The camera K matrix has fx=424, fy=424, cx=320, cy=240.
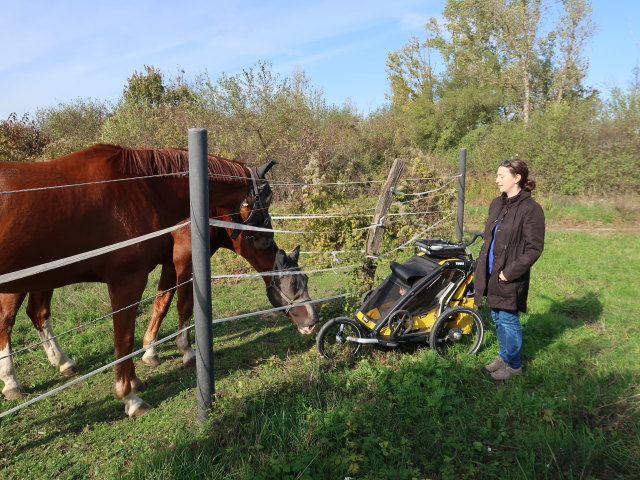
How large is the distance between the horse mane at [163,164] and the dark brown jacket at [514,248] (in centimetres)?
234

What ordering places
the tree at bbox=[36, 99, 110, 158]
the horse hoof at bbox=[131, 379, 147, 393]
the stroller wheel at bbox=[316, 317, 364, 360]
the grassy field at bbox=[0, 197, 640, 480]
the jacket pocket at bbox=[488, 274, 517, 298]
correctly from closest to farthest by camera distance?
the grassy field at bbox=[0, 197, 640, 480] < the jacket pocket at bbox=[488, 274, 517, 298] < the horse hoof at bbox=[131, 379, 147, 393] < the stroller wheel at bbox=[316, 317, 364, 360] < the tree at bbox=[36, 99, 110, 158]

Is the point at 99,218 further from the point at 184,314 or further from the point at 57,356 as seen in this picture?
the point at 57,356

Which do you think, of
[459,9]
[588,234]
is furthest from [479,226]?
[459,9]

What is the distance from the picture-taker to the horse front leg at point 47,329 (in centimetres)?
417

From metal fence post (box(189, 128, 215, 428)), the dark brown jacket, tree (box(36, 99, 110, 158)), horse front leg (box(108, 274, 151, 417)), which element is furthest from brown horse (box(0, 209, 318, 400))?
tree (box(36, 99, 110, 158))

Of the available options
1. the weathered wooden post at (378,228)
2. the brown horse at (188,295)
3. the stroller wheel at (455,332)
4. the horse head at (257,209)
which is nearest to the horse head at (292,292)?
the brown horse at (188,295)

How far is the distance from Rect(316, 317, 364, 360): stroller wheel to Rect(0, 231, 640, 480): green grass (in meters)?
0.12

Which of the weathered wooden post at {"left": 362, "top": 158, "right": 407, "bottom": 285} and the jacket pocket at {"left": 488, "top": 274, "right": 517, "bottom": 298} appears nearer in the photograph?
the jacket pocket at {"left": 488, "top": 274, "right": 517, "bottom": 298}

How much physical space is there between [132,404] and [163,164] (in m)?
2.01

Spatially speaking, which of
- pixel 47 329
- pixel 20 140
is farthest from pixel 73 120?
pixel 47 329

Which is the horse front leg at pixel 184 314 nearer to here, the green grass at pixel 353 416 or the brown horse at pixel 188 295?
the brown horse at pixel 188 295

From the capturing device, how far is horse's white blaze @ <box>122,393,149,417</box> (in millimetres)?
3348

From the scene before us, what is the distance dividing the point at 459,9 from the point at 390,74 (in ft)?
20.5

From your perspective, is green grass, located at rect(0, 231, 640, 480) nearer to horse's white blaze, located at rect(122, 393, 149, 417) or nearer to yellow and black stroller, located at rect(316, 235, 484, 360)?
horse's white blaze, located at rect(122, 393, 149, 417)
